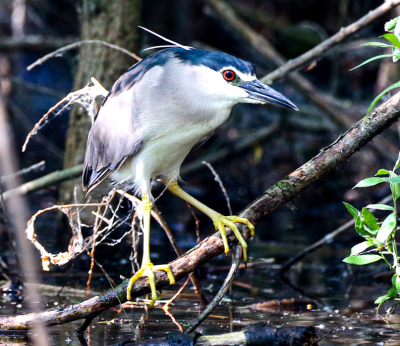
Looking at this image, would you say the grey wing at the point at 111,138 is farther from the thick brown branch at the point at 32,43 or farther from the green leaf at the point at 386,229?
the thick brown branch at the point at 32,43

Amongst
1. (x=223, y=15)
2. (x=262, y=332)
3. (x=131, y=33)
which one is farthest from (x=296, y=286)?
(x=223, y=15)

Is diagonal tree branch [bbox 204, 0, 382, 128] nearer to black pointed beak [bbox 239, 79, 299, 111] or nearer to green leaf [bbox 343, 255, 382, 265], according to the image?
black pointed beak [bbox 239, 79, 299, 111]

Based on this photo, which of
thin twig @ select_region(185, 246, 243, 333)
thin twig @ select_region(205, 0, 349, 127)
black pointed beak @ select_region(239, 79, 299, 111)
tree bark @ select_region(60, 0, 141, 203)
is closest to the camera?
thin twig @ select_region(185, 246, 243, 333)

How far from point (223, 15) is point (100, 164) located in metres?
3.43

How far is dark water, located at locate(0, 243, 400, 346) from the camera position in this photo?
9.85 ft

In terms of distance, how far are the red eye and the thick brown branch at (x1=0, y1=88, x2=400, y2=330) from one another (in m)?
0.65

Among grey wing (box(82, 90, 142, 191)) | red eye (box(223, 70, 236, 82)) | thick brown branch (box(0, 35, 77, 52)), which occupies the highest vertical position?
thick brown branch (box(0, 35, 77, 52))

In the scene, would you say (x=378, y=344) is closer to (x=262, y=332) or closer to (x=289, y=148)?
(x=262, y=332)

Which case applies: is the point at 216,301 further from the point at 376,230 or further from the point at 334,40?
the point at 334,40

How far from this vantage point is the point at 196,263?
2.79 metres

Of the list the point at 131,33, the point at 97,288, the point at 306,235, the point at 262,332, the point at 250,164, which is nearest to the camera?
the point at 262,332

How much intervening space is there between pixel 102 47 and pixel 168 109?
2.07m

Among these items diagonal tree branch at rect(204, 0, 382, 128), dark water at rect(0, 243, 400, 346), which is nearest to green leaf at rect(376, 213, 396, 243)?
dark water at rect(0, 243, 400, 346)

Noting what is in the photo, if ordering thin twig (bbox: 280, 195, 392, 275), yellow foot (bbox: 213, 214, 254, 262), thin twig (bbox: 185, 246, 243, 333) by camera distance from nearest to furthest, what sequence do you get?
thin twig (bbox: 185, 246, 243, 333)
yellow foot (bbox: 213, 214, 254, 262)
thin twig (bbox: 280, 195, 392, 275)
